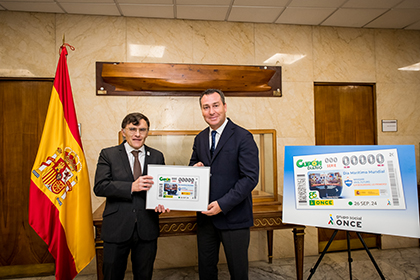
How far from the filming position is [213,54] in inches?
117

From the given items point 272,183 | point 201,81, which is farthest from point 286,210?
point 201,81

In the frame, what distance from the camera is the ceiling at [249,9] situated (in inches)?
102

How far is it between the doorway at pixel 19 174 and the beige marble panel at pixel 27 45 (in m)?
0.13

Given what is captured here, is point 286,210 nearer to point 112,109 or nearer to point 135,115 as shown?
point 135,115

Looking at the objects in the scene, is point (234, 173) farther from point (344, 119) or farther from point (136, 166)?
point (344, 119)

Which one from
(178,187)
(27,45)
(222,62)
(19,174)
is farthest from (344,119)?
(19,174)

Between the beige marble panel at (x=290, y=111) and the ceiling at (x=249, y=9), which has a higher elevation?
the ceiling at (x=249, y=9)

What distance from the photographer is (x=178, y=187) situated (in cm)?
176

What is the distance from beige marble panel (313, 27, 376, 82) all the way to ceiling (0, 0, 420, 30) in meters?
0.17

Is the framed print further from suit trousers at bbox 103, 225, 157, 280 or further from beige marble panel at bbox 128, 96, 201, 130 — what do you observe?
beige marble panel at bbox 128, 96, 201, 130

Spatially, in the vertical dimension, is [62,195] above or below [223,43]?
below

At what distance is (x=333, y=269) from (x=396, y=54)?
288cm

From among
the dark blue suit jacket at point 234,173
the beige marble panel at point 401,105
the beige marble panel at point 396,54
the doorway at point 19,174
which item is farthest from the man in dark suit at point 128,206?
the beige marble panel at point 396,54

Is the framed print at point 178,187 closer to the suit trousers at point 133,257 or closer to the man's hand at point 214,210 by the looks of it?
the man's hand at point 214,210
